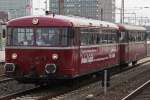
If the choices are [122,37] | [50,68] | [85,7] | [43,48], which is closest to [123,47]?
[122,37]

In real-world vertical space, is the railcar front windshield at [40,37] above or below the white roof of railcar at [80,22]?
below

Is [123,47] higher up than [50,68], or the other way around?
[123,47]

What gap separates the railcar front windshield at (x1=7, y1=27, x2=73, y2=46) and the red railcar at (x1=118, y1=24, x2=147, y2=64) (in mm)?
10664

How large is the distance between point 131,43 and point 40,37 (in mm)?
13948

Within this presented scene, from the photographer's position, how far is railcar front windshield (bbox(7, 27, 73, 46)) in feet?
55.1

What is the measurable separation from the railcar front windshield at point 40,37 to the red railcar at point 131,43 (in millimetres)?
10664

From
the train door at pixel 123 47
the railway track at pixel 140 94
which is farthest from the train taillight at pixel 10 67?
the train door at pixel 123 47

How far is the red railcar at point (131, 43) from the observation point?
27987mm

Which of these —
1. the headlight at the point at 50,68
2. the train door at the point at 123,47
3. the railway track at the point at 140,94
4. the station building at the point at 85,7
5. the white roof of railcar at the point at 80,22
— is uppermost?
the station building at the point at 85,7

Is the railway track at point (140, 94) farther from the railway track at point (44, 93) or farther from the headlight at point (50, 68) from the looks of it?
the headlight at point (50, 68)

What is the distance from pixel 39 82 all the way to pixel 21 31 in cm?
188

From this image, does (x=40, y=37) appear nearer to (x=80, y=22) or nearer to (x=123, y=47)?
(x=80, y=22)

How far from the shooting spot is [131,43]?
98.8 feet

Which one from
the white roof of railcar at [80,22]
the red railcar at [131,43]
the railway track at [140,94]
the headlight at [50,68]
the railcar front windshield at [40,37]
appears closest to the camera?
the railway track at [140,94]
